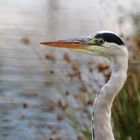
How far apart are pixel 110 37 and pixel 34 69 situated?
674 cm

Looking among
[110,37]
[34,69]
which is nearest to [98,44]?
[110,37]

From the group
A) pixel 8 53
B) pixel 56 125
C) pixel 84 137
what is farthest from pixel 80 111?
pixel 8 53

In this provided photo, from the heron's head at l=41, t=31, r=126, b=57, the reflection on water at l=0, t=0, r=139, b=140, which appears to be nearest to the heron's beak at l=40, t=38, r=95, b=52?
the heron's head at l=41, t=31, r=126, b=57

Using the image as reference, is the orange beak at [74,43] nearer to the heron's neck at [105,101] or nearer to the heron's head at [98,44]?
the heron's head at [98,44]

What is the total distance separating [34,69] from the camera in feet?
35.0

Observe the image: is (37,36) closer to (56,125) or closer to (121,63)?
(56,125)

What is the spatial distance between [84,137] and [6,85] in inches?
144

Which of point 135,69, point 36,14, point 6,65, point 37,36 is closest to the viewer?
point 135,69

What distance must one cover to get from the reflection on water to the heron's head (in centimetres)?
202

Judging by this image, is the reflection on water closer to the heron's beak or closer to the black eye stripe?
the heron's beak

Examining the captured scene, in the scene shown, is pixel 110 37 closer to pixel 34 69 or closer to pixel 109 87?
pixel 109 87

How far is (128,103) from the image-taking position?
19.4 ft

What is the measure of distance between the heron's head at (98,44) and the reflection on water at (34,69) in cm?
202

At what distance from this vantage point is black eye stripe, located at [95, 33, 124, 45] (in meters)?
3.94
